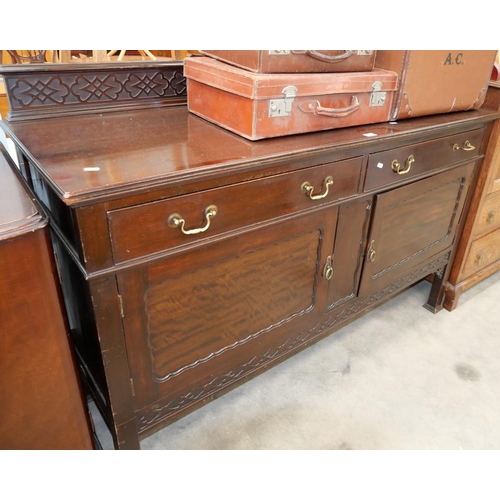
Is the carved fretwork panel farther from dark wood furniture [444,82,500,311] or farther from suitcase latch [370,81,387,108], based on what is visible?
dark wood furniture [444,82,500,311]

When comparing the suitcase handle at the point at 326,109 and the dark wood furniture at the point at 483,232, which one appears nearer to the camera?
the suitcase handle at the point at 326,109

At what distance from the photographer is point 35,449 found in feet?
3.00

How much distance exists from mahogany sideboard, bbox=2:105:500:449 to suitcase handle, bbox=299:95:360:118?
51 millimetres

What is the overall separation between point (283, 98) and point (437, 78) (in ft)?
1.88

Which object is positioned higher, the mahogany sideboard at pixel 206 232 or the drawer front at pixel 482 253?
the mahogany sideboard at pixel 206 232

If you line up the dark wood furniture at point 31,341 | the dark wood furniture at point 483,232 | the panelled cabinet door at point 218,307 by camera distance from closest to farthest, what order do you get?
the dark wood furniture at point 31,341, the panelled cabinet door at point 218,307, the dark wood furniture at point 483,232

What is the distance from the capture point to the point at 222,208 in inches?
36.8

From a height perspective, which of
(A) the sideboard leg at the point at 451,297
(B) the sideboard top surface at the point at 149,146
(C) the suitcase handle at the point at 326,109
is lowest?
(A) the sideboard leg at the point at 451,297

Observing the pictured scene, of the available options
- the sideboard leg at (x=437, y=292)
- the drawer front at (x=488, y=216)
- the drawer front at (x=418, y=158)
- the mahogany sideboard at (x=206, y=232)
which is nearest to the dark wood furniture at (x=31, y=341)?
the mahogany sideboard at (x=206, y=232)

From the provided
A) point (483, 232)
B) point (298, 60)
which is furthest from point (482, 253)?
point (298, 60)

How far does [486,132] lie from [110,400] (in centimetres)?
152

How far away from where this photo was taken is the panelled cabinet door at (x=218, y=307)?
3.11 ft

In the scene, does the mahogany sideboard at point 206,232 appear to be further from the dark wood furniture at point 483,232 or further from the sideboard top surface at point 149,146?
the dark wood furniture at point 483,232

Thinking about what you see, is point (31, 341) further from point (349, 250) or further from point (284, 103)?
point (349, 250)
